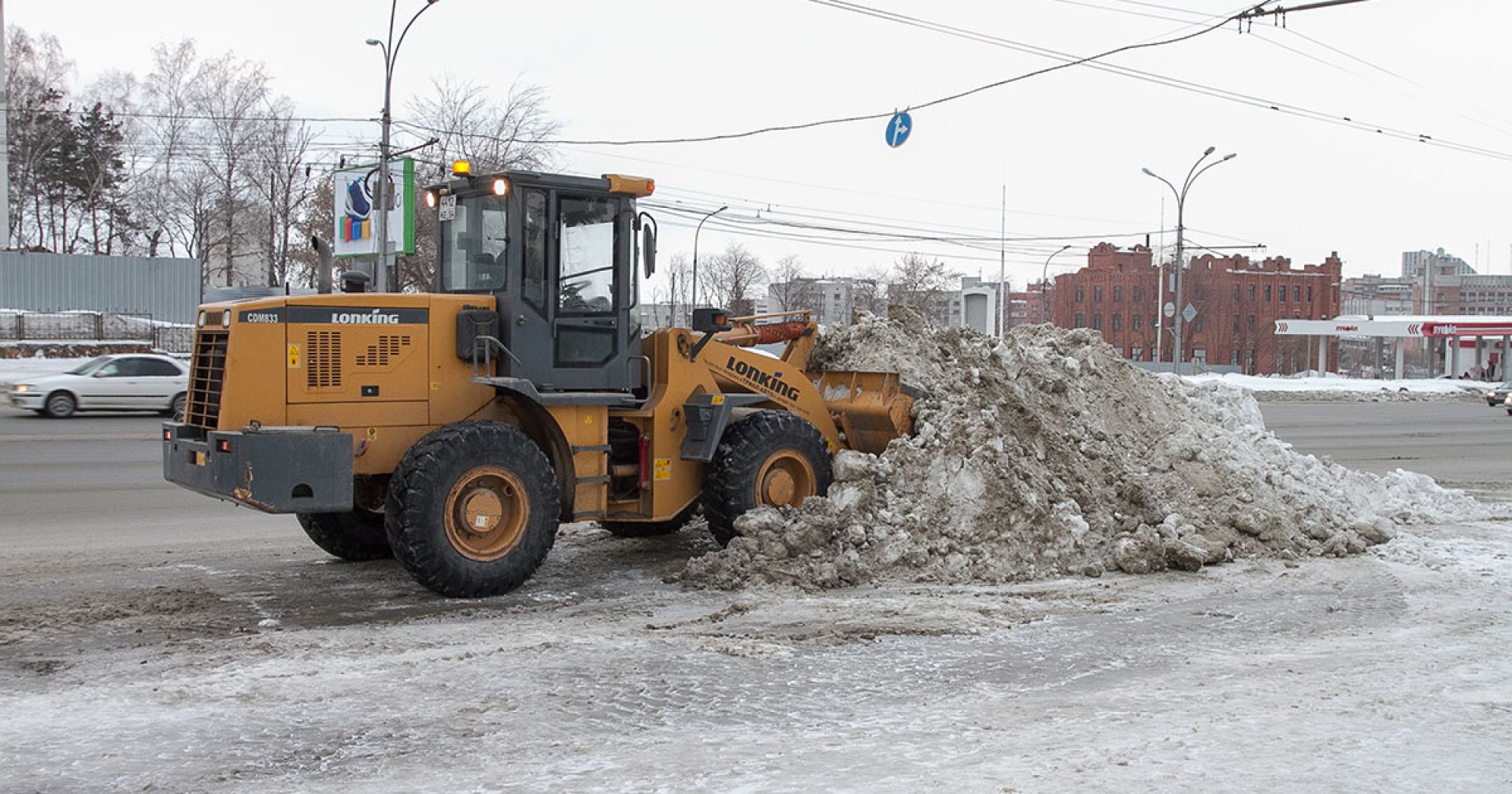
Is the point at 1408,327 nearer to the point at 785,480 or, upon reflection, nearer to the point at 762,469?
the point at 785,480

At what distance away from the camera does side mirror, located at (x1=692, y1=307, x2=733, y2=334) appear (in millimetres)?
9523

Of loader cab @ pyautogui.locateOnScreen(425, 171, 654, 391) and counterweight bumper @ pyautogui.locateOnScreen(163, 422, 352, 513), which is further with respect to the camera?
loader cab @ pyautogui.locateOnScreen(425, 171, 654, 391)

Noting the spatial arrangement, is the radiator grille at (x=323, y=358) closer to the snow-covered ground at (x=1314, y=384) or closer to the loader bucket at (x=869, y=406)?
the loader bucket at (x=869, y=406)

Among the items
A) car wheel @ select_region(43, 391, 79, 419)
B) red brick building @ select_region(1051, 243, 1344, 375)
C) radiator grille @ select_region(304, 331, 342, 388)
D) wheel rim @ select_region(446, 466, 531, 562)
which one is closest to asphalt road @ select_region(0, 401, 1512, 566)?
car wheel @ select_region(43, 391, 79, 419)

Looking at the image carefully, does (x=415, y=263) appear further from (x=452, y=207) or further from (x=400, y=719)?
(x=400, y=719)

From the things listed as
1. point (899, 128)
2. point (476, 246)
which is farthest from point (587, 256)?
point (899, 128)

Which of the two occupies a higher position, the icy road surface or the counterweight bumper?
the counterweight bumper

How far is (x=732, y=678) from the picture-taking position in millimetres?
6676

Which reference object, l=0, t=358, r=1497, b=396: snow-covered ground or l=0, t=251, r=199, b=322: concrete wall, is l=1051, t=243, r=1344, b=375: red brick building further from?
l=0, t=251, r=199, b=322: concrete wall

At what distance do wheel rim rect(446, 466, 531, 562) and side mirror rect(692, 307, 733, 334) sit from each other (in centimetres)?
192

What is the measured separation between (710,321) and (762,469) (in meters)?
1.17

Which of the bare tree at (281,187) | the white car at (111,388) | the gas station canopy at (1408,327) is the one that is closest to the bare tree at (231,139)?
the bare tree at (281,187)

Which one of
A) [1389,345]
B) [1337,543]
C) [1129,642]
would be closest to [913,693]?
[1129,642]

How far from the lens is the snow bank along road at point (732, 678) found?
5266mm
